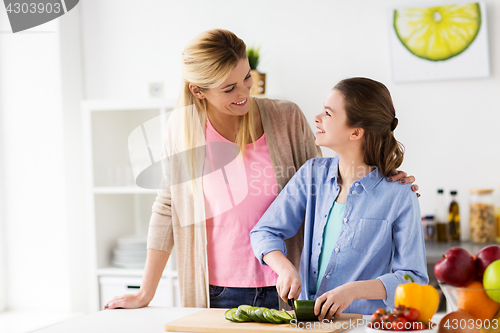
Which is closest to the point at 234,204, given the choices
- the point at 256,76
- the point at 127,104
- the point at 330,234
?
the point at 330,234

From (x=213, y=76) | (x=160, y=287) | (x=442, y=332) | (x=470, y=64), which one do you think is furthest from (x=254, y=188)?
(x=470, y=64)

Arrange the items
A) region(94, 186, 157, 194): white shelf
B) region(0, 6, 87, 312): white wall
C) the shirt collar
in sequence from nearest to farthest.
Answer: the shirt collar
region(94, 186, 157, 194): white shelf
region(0, 6, 87, 312): white wall

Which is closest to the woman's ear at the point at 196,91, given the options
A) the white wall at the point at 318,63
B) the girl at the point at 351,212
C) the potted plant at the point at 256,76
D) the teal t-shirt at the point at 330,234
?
the girl at the point at 351,212

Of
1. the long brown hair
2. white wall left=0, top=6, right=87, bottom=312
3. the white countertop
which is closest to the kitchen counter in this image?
the white countertop

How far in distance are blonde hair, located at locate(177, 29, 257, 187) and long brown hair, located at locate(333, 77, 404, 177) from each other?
0.31m

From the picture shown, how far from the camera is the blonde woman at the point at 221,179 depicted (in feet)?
4.67

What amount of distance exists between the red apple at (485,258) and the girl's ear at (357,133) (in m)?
0.55

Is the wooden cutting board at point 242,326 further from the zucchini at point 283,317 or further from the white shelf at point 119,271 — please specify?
the white shelf at point 119,271

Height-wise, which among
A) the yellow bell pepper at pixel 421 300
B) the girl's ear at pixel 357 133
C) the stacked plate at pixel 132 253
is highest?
the girl's ear at pixel 357 133

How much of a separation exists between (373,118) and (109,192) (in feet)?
5.58

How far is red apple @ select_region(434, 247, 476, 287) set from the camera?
0.81m

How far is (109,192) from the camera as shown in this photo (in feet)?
8.55

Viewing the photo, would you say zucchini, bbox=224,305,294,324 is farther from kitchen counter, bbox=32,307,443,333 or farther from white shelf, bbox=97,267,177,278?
white shelf, bbox=97,267,177,278

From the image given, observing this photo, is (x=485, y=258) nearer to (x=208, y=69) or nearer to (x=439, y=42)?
(x=208, y=69)
